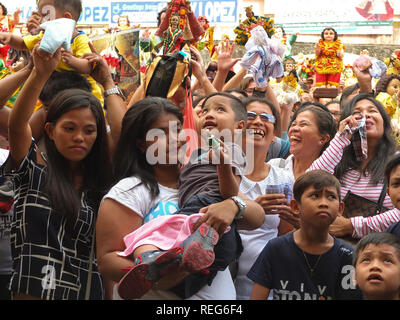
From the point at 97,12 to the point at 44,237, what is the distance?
19487 millimetres

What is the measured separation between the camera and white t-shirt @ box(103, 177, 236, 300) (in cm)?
240

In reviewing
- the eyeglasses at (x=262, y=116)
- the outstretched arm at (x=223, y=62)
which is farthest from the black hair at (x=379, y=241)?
the outstretched arm at (x=223, y=62)

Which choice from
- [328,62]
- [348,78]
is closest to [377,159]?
[328,62]

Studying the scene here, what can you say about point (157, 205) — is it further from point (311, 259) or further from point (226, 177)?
point (311, 259)

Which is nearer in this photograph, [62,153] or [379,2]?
[62,153]

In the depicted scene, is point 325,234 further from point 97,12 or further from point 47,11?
point 97,12

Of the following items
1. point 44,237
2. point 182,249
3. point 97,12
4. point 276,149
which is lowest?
point 182,249

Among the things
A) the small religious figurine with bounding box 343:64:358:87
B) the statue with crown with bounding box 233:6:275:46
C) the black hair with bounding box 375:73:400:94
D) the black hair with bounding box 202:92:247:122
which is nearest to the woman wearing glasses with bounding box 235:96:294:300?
the black hair with bounding box 202:92:247:122

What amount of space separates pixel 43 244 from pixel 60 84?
38.5 inches

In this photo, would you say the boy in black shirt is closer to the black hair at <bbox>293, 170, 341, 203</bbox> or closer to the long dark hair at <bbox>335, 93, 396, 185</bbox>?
the black hair at <bbox>293, 170, 341, 203</bbox>

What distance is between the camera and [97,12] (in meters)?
21.1

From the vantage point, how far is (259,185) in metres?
3.22

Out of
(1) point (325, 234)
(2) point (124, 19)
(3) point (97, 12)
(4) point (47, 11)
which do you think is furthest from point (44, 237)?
(3) point (97, 12)

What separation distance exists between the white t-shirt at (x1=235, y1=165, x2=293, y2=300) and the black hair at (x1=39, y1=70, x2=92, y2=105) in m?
0.99
